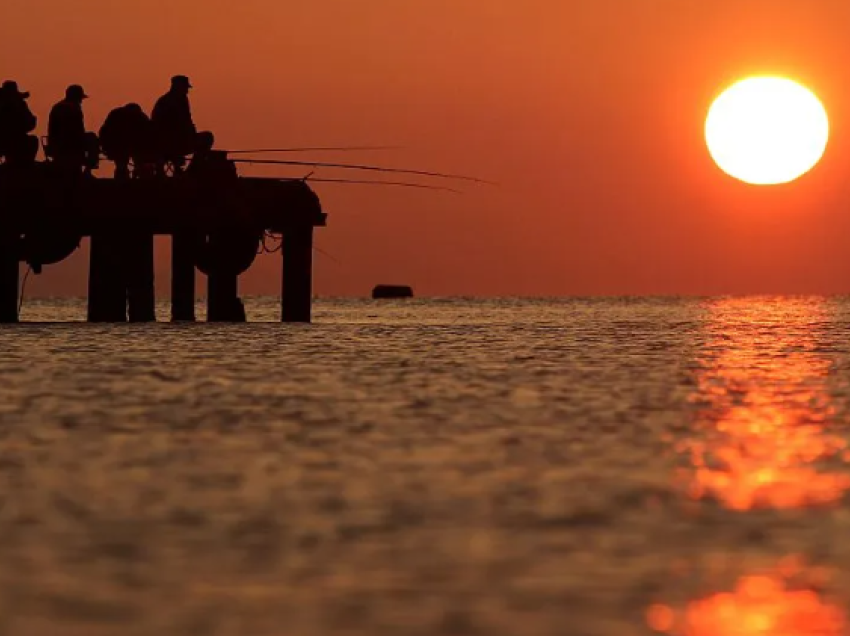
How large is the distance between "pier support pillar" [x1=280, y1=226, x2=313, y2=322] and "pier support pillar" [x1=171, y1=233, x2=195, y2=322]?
2.32m

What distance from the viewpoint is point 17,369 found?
29828 mm

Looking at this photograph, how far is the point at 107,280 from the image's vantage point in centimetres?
4503

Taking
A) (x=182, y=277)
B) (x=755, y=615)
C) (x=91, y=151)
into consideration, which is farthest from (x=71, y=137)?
(x=755, y=615)

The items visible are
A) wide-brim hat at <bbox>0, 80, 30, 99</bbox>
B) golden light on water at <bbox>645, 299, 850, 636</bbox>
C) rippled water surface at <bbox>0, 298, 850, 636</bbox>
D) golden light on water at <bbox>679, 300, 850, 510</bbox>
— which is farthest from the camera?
wide-brim hat at <bbox>0, 80, 30, 99</bbox>

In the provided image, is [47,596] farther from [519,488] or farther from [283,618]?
[519,488]

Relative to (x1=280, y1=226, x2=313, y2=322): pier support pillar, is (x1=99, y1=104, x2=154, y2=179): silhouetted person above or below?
above

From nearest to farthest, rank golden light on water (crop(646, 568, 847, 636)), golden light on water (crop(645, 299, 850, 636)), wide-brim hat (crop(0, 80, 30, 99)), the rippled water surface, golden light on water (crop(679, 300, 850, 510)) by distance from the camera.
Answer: golden light on water (crop(646, 568, 847, 636)), golden light on water (crop(645, 299, 850, 636)), the rippled water surface, golden light on water (crop(679, 300, 850, 510)), wide-brim hat (crop(0, 80, 30, 99))

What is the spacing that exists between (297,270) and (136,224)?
380 centimetres

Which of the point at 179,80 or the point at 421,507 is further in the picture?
the point at 179,80

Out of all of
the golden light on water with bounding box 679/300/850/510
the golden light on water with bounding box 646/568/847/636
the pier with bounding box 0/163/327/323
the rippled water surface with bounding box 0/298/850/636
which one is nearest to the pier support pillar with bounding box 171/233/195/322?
the pier with bounding box 0/163/327/323

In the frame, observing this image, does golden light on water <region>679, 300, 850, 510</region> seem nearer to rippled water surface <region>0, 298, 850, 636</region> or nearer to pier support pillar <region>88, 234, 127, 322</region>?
rippled water surface <region>0, 298, 850, 636</region>

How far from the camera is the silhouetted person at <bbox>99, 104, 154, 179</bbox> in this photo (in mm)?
40656

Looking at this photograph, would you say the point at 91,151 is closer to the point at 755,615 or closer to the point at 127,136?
the point at 127,136

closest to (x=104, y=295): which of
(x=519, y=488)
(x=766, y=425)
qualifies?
(x=766, y=425)
